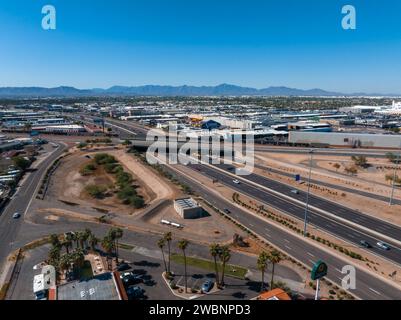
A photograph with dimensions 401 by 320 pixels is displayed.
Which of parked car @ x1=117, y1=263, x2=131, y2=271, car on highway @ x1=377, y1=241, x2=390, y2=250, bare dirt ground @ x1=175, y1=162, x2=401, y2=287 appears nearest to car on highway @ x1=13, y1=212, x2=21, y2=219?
parked car @ x1=117, y1=263, x2=131, y2=271

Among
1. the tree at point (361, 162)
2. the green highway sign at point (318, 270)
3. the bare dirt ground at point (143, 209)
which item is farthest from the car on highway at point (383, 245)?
the tree at point (361, 162)

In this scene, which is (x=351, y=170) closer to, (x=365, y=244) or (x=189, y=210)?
(x=365, y=244)

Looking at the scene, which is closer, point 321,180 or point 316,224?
point 316,224

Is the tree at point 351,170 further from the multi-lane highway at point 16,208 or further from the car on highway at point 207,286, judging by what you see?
the multi-lane highway at point 16,208

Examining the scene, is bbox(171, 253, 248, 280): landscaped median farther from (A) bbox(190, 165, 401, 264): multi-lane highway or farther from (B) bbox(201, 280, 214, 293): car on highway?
(A) bbox(190, 165, 401, 264): multi-lane highway

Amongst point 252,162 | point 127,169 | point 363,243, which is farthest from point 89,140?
point 363,243

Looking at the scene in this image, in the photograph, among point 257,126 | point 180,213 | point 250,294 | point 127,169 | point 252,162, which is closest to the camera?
point 250,294
